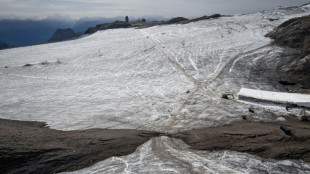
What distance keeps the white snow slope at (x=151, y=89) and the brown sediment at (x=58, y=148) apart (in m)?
0.58

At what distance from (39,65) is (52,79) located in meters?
6.50

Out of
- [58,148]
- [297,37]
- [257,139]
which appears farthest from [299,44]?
[58,148]

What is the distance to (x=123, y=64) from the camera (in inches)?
1080

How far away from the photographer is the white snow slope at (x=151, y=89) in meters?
9.49

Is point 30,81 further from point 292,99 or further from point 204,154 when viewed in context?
point 292,99

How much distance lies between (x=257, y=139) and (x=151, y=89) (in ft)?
32.8

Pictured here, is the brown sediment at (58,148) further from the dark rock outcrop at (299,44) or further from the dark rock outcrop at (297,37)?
the dark rock outcrop at (297,37)

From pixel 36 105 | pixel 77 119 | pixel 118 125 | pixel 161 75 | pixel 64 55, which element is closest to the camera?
pixel 118 125

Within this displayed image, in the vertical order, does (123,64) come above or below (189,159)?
above

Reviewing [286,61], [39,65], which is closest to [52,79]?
[39,65]

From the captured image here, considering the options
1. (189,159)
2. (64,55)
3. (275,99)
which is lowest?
(189,159)

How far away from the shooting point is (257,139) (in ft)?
34.1

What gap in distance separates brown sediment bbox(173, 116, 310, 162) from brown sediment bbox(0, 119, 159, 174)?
2390 millimetres

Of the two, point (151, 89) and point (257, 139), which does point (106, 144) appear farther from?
point (151, 89)
